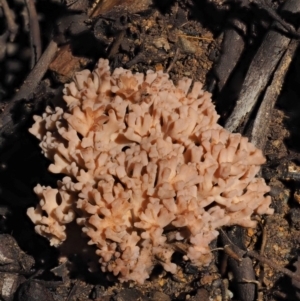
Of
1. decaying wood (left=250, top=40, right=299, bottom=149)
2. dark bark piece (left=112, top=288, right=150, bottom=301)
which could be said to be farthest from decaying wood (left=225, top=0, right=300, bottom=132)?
dark bark piece (left=112, top=288, right=150, bottom=301)

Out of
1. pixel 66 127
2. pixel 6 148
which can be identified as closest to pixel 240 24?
pixel 66 127

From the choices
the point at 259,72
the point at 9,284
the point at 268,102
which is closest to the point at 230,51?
the point at 259,72

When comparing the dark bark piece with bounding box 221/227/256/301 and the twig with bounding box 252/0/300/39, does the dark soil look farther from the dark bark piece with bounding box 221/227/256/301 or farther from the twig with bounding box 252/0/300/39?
the twig with bounding box 252/0/300/39

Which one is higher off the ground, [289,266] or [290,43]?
[290,43]

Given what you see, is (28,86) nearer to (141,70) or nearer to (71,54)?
(71,54)

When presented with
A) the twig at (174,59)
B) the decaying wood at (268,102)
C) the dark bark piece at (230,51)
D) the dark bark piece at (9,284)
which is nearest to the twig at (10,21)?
the twig at (174,59)

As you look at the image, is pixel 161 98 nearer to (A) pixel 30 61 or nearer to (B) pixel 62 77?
(B) pixel 62 77
